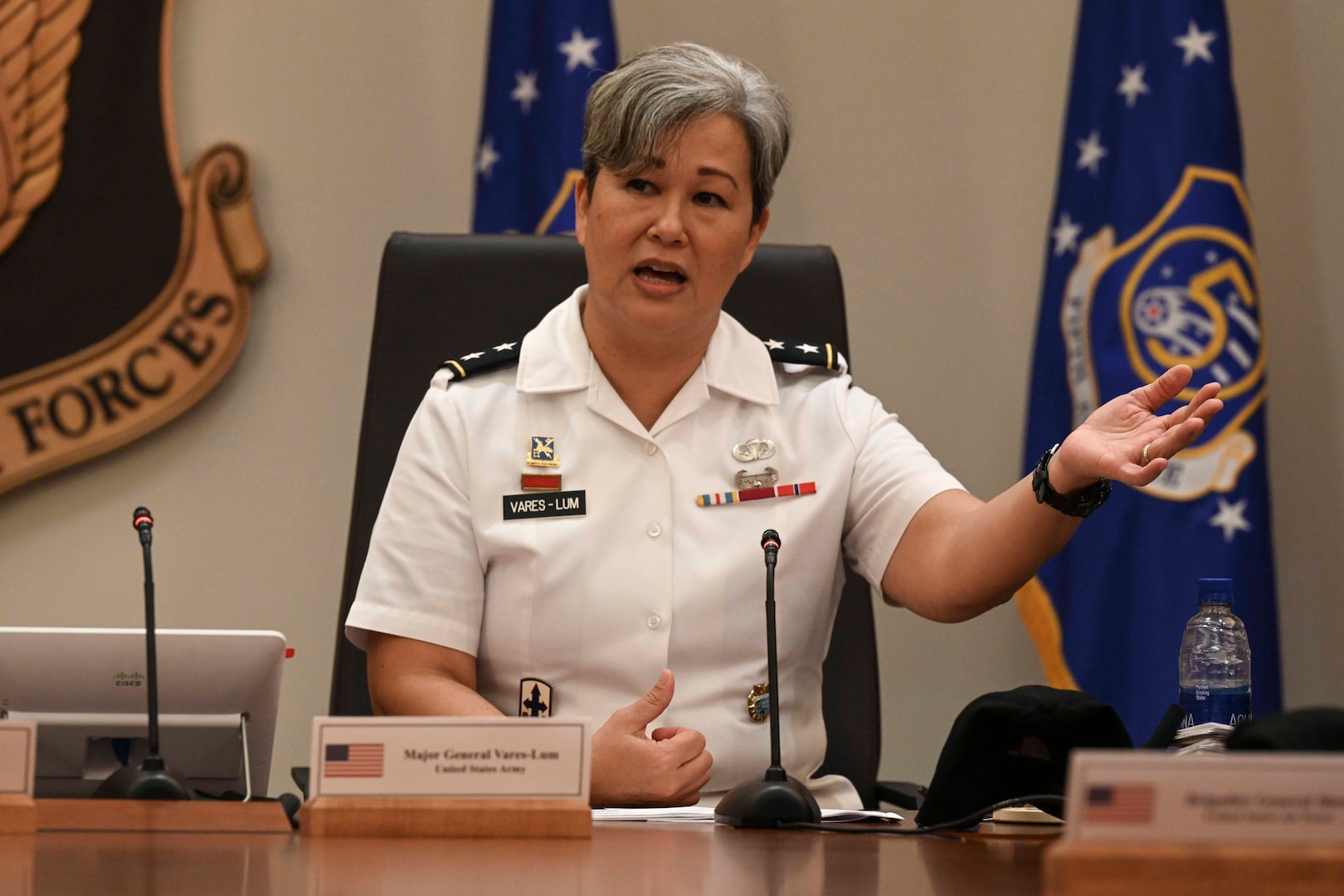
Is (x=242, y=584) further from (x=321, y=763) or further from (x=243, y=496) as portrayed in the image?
(x=321, y=763)

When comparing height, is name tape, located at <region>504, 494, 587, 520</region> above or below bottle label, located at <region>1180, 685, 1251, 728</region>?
above

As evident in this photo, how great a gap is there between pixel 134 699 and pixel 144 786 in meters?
0.14

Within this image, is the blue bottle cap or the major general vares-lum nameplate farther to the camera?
the blue bottle cap

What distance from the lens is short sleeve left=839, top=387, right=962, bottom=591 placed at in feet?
6.09

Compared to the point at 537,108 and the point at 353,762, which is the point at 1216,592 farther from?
the point at 537,108

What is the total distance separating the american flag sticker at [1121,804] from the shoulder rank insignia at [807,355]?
141cm

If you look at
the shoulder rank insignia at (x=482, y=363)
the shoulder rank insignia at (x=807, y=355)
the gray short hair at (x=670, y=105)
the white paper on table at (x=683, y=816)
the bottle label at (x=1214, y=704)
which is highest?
the gray short hair at (x=670, y=105)

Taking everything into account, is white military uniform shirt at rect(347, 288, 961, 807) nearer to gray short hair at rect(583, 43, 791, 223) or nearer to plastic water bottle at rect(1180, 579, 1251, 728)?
gray short hair at rect(583, 43, 791, 223)

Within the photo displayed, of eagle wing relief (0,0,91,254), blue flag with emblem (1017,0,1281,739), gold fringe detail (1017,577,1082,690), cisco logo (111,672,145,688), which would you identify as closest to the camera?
cisco logo (111,672,145,688)

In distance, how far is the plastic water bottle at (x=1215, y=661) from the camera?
2002 mm

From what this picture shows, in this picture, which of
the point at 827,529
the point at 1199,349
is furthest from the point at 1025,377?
the point at 827,529

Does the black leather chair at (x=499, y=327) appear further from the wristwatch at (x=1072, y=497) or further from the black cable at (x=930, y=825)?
the black cable at (x=930, y=825)

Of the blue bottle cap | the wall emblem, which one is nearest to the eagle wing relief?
the wall emblem

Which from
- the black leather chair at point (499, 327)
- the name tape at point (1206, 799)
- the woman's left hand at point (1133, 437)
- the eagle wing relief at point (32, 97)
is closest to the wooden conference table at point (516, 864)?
the name tape at point (1206, 799)
